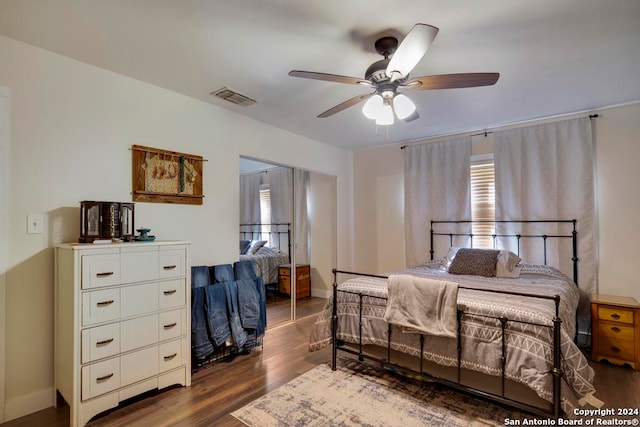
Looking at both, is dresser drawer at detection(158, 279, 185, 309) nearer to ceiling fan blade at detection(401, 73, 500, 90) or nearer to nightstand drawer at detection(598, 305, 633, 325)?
ceiling fan blade at detection(401, 73, 500, 90)

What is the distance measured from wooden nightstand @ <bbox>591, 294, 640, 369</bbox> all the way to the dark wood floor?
10cm

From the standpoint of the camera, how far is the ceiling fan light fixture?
2156 millimetres

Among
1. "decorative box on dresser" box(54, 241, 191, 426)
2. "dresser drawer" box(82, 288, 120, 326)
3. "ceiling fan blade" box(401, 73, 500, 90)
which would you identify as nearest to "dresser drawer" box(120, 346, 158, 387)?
"decorative box on dresser" box(54, 241, 191, 426)

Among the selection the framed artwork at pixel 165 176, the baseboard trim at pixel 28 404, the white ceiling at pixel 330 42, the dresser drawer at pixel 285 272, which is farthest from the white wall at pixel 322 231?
the baseboard trim at pixel 28 404

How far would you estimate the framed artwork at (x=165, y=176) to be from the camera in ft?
8.65

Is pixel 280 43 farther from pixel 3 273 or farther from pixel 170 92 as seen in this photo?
pixel 3 273

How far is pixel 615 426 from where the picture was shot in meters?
1.91

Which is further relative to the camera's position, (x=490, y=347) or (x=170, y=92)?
(x=170, y=92)

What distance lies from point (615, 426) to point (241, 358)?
106 inches

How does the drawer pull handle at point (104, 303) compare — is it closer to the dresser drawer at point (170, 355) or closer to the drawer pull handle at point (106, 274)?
the drawer pull handle at point (106, 274)

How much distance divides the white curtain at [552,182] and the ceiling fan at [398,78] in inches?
79.8

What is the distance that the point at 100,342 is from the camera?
2.00 metres

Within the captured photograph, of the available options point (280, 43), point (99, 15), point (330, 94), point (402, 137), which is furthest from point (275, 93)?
point (402, 137)

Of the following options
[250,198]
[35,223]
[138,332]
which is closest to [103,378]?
[138,332]
